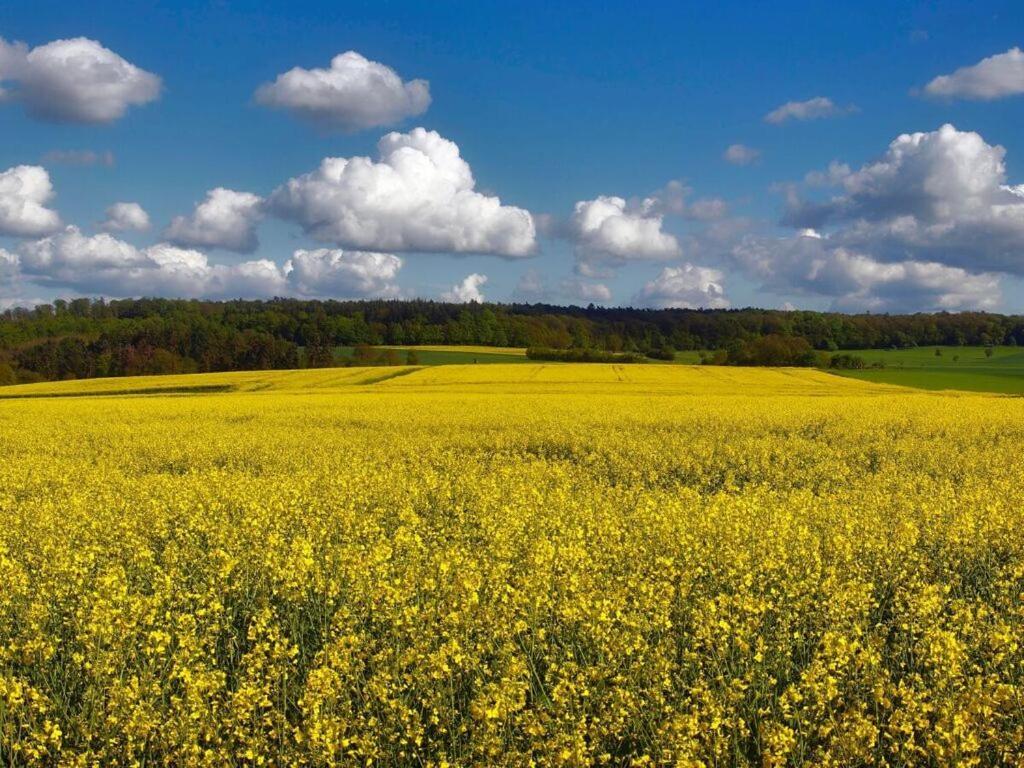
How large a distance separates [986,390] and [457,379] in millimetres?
34793

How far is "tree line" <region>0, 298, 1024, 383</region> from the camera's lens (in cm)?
8332

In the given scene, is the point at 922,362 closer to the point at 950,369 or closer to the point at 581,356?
the point at 950,369

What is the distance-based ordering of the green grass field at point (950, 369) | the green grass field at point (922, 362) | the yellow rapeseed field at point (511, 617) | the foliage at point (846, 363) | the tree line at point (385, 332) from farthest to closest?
the tree line at point (385, 332) < the foliage at point (846, 363) < the green grass field at point (922, 362) < the green grass field at point (950, 369) < the yellow rapeseed field at point (511, 617)

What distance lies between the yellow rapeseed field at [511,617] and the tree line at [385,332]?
2895 inches

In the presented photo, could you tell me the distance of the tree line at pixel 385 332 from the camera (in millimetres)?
83319

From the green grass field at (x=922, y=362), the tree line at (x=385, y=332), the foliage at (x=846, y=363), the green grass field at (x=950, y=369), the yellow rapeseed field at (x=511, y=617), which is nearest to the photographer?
the yellow rapeseed field at (x=511, y=617)

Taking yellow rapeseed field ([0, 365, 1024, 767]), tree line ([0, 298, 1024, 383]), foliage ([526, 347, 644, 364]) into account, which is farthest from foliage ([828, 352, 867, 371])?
yellow rapeseed field ([0, 365, 1024, 767])

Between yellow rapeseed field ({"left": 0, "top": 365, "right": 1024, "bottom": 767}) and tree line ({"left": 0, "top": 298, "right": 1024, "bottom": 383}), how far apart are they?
Answer: 73.5 m

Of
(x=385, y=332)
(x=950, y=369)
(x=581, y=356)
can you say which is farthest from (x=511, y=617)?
(x=385, y=332)

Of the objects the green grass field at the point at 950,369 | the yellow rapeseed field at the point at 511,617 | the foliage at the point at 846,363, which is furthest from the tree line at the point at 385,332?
the yellow rapeseed field at the point at 511,617

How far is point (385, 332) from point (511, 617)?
110 meters

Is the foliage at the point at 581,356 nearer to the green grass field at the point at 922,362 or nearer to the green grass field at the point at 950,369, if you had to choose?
the green grass field at the point at 922,362

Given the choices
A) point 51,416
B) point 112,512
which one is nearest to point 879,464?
point 112,512

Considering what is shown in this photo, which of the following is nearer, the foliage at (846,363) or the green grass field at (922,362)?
the green grass field at (922,362)
